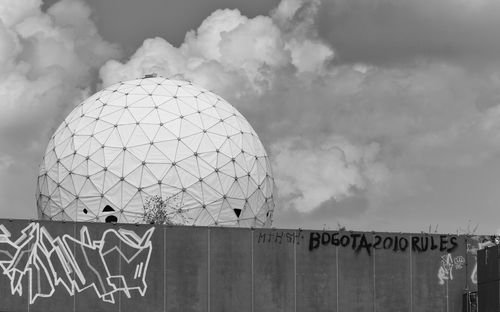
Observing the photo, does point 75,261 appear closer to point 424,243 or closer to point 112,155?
point 424,243

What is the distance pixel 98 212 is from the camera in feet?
201

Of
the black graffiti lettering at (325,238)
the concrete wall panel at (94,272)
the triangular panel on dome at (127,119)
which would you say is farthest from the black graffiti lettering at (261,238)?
the triangular panel on dome at (127,119)

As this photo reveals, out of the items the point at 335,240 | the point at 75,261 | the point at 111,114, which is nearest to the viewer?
the point at 75,261

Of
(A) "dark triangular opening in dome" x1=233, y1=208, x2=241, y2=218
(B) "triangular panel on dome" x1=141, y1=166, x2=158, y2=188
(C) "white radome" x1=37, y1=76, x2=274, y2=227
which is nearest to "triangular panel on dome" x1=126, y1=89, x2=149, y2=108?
(C) "white radome" x1=37, y1=76, x2=274, y2=227

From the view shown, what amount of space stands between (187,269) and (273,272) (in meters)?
3.54

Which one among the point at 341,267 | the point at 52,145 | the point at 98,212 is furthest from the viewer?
the point at 52,145

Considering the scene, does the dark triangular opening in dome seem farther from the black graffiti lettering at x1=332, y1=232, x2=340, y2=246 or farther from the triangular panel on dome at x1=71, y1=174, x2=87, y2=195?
the black graffiti lettering at x1=332, y1=232, x2=340, y2=246

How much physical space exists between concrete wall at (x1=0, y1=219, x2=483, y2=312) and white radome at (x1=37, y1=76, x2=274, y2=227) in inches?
631

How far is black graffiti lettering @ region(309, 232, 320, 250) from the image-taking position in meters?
45.5

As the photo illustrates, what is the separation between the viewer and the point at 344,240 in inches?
1813

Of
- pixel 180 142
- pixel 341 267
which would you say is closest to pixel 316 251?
pixel 341 267

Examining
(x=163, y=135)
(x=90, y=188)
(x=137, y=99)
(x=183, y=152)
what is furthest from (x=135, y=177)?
(x=137, y=99)

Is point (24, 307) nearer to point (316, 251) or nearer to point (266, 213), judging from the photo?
point (316, 251)

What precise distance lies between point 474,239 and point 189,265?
12.3m
